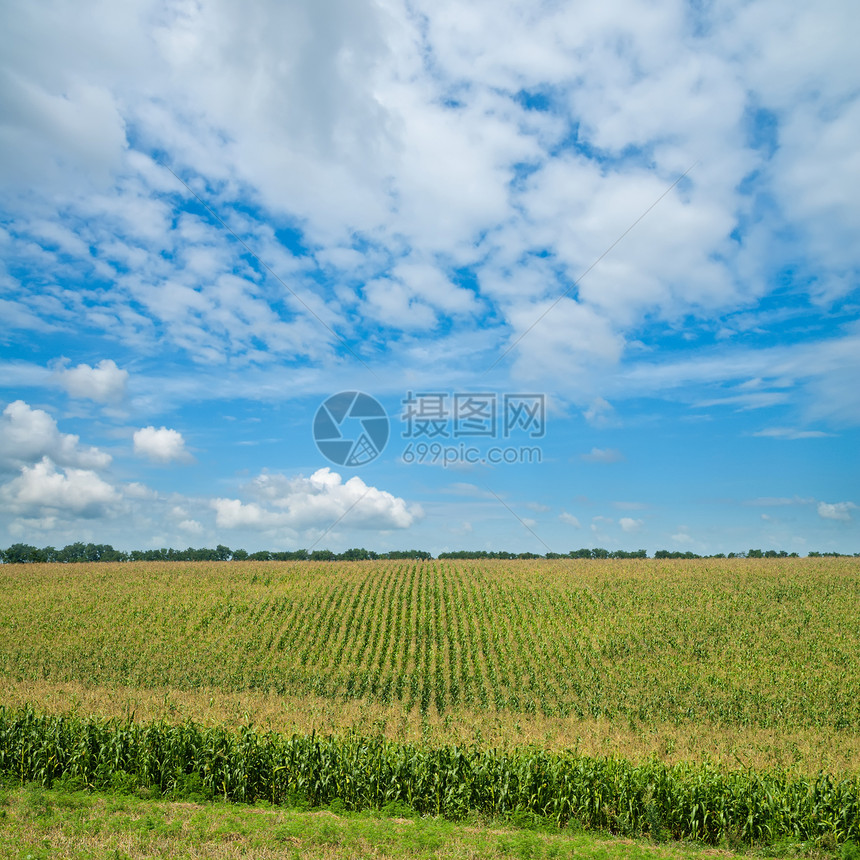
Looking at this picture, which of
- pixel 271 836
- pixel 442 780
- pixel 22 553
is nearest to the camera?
pixel 271 836

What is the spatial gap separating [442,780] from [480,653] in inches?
853

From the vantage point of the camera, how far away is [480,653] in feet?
106

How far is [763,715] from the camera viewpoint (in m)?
24.6

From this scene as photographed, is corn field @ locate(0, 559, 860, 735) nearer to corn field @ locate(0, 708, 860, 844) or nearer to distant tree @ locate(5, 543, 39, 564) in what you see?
corn field @ locate(0, 708, 860, 844)

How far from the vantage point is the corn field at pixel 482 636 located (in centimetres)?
2628

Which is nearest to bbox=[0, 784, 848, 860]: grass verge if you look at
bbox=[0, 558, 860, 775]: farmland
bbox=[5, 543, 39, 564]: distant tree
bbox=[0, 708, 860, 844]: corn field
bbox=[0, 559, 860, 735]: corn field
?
bbox=[0, 708, 860, 844]: corn field

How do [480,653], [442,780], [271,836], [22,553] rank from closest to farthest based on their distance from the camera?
[271,836]
[442,780]
[480,653]
[22,553]

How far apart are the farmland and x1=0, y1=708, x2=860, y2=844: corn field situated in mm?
2467

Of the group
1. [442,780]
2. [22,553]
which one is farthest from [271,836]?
[22,553]

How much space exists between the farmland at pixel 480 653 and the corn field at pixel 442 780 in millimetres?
2467

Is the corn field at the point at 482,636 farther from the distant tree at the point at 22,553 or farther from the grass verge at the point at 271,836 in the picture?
the distant tree at the point at 22,553

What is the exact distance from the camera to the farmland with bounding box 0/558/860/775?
20156 mm

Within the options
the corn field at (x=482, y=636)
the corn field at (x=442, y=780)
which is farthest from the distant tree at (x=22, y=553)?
the corn field at (x=442, y=780)

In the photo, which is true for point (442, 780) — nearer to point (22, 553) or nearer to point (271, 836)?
point (271, 836)
